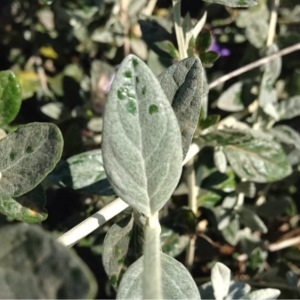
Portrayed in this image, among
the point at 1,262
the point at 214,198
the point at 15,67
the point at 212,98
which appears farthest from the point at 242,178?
the point at 1,262

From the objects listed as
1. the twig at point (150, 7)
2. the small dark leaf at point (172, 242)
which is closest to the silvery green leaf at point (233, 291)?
the small dark leaf at point (172, 242)

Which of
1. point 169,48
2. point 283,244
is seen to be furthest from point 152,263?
point 283,244

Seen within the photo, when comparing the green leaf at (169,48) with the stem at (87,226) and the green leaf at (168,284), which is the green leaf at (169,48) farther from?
the green leaf at (168,284)

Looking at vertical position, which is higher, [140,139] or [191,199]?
[140,139]

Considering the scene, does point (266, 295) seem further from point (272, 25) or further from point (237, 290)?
point (272, 25)

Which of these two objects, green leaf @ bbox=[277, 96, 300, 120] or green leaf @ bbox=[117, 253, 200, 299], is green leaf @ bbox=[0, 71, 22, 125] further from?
green leaf @ bbox=[277, 96, 300, 120]
